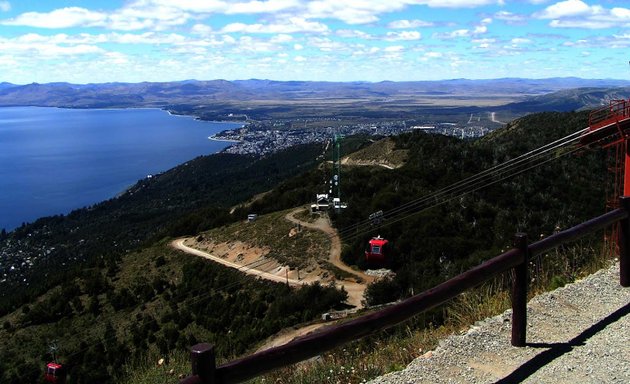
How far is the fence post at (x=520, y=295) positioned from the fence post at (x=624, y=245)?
1815 mm

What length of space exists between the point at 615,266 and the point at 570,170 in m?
36.6

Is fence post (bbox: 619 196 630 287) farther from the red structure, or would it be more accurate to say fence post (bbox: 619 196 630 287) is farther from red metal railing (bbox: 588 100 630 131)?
red metal railing (bbox: 588 100 630 131)

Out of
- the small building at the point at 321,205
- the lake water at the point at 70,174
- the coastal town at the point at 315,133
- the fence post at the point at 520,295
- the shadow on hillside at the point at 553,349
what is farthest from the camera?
the coastal town at the point at 315,133

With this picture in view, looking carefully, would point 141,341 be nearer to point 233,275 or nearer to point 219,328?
point 219,328

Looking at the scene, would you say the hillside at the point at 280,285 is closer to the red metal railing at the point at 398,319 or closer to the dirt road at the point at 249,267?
the dirt road at the point at 249,267

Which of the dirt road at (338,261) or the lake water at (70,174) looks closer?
the dirt road at (338,261)

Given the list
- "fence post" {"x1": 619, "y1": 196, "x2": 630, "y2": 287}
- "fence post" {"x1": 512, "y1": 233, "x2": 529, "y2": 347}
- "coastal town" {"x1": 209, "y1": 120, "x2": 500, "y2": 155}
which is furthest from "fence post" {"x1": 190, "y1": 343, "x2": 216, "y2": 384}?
"coastal town" {"x1": 209, "y1": 120, "x2": 500, "y2": 155}

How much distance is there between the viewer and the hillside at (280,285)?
70.2ft

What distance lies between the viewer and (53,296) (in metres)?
34.8

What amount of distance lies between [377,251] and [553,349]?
21.0 meters

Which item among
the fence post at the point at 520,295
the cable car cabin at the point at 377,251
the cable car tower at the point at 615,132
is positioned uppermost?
the cable car tower at the point at 615,132

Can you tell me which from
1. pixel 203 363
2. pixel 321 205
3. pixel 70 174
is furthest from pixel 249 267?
pixel 70 174

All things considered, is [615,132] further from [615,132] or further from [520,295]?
[520,295]

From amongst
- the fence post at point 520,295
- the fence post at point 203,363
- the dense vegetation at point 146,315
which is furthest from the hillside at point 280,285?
the fence post at point 203,363
